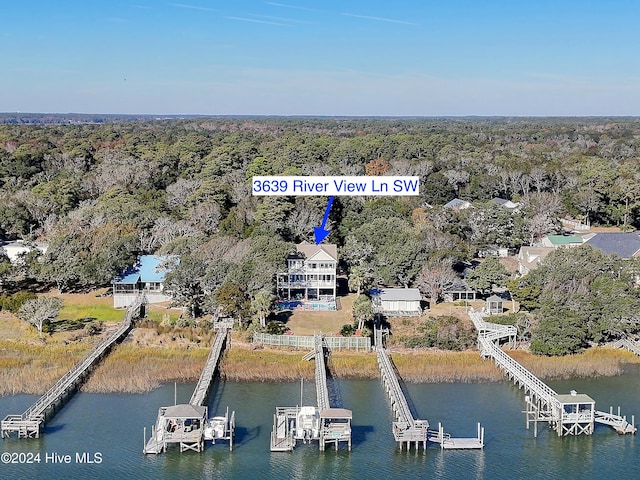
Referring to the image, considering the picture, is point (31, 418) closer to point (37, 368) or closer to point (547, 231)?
point (37, 368)

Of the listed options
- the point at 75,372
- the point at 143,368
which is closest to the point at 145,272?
the point at 143,368

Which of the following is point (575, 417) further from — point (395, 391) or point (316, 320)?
point (316, 320)

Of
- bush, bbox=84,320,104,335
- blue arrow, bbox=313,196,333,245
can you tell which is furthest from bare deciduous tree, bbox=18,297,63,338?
blue arrow, bbox=313,196,333,245

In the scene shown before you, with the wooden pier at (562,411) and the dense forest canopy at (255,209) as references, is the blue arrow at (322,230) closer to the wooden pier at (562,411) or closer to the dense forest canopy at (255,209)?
the dense forest canopy at (255,209)

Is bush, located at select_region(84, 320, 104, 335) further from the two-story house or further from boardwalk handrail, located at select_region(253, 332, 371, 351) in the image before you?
the two-story house

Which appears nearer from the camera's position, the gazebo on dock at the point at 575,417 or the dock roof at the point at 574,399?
the gazebo on dock at the point at 575,417

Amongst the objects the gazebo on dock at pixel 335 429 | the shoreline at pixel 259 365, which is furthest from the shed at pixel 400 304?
the gazebo on dock at pixel 335 429

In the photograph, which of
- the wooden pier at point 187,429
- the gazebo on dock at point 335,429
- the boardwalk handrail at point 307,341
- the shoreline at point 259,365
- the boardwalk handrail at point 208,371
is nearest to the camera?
the wooden pier at point 187,429
